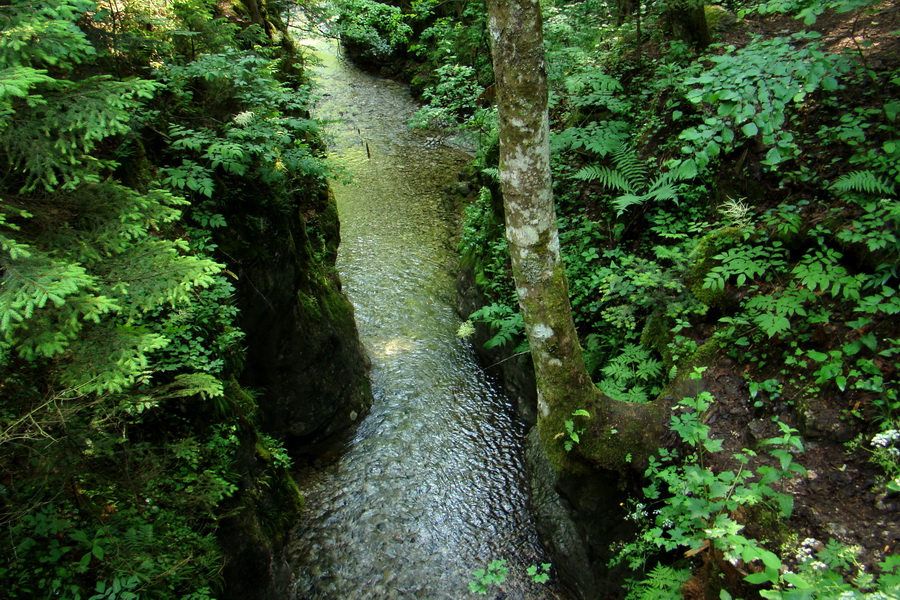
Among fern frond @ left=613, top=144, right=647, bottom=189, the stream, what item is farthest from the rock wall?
fern frond @ left=613, top=144, right=647, bottom=189

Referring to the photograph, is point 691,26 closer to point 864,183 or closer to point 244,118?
point 864,183

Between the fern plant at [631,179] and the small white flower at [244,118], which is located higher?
the small white flower at [244,118]

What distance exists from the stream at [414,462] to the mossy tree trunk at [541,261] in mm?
2027

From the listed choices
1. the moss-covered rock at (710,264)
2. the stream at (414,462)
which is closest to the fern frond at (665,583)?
the stream at (414,462)

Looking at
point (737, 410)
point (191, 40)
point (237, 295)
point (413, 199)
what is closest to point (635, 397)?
point (737, 410)

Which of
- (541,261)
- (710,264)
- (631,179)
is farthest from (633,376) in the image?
(631,179)

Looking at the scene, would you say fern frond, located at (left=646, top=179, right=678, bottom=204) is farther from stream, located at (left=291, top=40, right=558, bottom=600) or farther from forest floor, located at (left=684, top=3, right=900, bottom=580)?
stream, located at (left=291, top=40, right=558, bottom=600)

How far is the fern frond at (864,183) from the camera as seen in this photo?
412 centimetres

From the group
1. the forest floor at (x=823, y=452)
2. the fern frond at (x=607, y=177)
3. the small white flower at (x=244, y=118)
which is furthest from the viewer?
the fern frond at (x=607, y=177)

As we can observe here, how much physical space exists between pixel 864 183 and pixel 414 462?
21.1ft

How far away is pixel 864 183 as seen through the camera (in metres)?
4.21

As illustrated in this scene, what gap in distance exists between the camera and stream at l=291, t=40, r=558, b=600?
19.7 feet

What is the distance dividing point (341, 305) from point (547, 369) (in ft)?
15.4

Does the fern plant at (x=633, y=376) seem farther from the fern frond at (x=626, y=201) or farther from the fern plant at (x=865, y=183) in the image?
the fern plant at (x=865, y=183)
